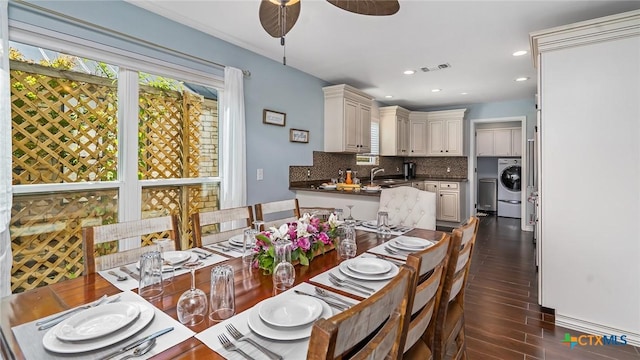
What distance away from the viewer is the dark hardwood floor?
193cm

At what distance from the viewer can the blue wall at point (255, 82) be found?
2.05 metres

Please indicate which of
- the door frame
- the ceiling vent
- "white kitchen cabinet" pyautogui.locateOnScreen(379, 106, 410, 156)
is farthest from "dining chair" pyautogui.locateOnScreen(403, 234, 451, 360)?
the door frame

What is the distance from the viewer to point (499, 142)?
660 cm

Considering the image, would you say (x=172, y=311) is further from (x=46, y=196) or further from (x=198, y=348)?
(x=46, y=196)

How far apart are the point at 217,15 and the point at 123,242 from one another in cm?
194

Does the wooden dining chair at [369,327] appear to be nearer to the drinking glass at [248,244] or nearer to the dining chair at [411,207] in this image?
the drinking glass at [248,244]

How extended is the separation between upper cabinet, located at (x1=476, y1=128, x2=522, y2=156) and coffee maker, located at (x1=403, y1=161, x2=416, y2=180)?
5.25 feet

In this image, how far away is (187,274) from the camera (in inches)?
50.7

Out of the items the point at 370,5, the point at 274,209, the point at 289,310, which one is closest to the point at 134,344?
the point at 289,310

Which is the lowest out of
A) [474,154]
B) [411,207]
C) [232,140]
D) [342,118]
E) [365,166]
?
[411,207]

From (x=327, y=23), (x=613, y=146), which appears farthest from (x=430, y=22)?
(x=613, y=146)

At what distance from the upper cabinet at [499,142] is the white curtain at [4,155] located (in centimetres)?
746

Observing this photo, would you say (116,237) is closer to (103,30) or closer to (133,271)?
(133,271)

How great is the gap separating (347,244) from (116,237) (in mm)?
1121
